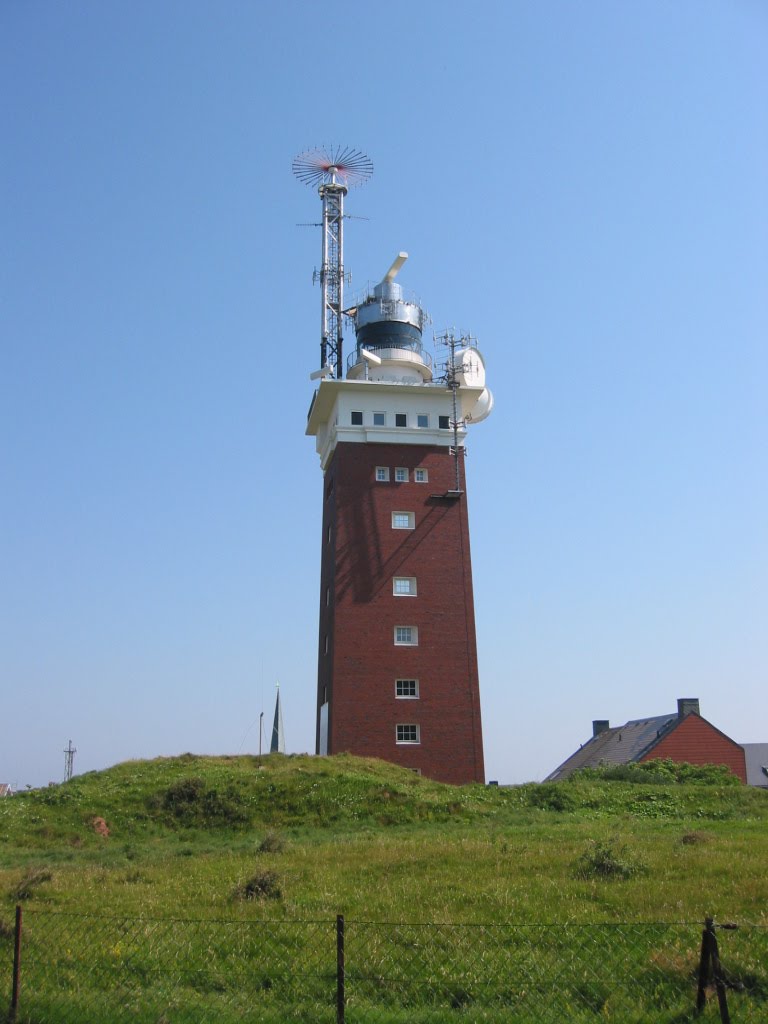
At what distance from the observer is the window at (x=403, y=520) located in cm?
4444

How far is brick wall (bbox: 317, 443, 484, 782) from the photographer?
4122 cm

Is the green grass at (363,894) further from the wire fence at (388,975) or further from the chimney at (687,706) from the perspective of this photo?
the chimney at (687,706)

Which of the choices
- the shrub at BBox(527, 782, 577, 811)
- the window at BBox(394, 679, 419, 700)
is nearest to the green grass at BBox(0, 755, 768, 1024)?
A: the shrub at BBox(527, 782, 577, 811)

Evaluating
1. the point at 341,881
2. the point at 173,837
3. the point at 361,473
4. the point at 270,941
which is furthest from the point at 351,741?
the point at 270,941

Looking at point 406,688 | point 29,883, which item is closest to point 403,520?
point 406,688

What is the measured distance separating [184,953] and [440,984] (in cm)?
319

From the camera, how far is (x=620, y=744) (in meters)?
59.7

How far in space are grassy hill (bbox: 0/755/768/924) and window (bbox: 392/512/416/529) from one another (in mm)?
11968

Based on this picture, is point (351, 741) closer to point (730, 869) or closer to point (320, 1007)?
point (730, 869)

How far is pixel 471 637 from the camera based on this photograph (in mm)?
43031

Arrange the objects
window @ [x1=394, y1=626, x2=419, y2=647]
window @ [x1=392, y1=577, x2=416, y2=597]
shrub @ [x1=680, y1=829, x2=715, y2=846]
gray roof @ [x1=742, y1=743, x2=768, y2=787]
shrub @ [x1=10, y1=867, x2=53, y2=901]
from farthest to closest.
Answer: gray roof @ [x1=742, y1=743, x2=768, y2=787] → window @ [x1=392, y1=577, x2=416, y2=597] → window @ [x1=394, y1=626, x2=419, y2=647] → shrub @ [x1=680, y1=829, x2=715, y2=846] → shrub @ [x1=10, y1=867, x2=53, y2=901]

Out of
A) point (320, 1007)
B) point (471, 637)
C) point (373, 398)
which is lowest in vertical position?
point (320, 1007)

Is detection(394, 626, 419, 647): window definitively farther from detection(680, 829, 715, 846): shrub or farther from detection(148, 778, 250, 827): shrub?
detection(680, 829, 715, 846): shrub

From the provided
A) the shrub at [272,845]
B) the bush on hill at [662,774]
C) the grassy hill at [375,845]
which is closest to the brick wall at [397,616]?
the bush on hill at [662,774]
